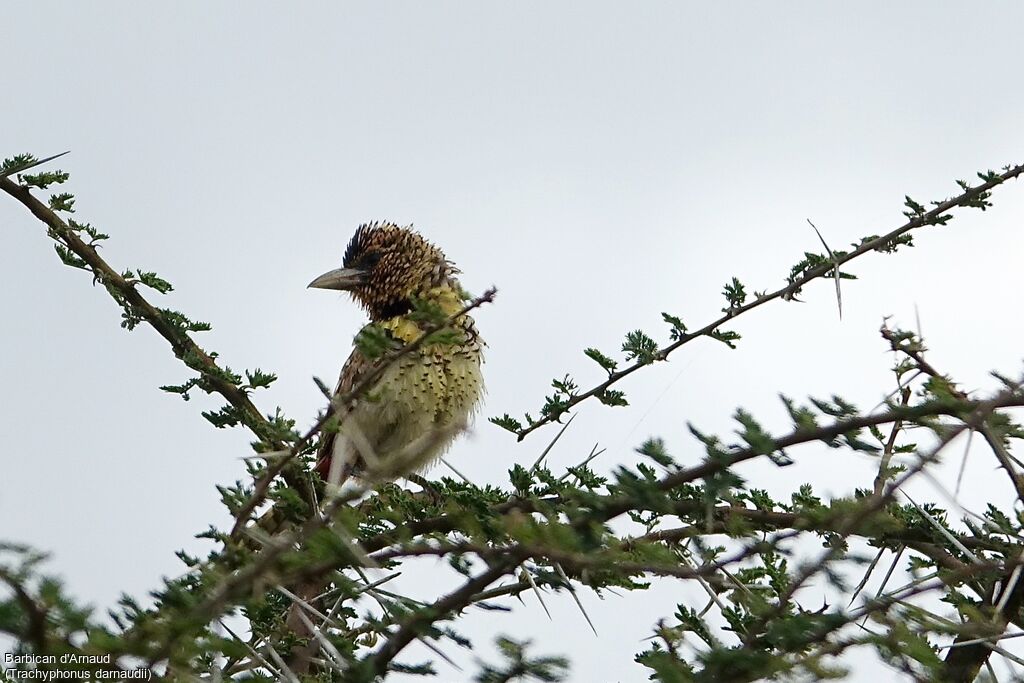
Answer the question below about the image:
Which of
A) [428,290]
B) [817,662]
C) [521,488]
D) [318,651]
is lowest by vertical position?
[817,662]

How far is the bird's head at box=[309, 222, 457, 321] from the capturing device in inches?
239

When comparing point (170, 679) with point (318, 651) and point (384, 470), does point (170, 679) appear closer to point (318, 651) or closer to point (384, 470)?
point (384, 470)

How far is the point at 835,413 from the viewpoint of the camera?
224 cm

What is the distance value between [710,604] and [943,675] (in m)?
0.72

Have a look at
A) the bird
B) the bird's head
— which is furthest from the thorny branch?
the bird's head

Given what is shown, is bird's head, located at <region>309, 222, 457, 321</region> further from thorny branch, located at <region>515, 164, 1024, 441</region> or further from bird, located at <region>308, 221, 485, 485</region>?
thorny branch, located at <region>515, 164, 1024, 441</region>

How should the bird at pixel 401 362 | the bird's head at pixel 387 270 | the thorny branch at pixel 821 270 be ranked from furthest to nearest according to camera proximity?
the bird's head at pixel 387 270 → the bird at pixel 401 362 → the thorny branch at pixel 821 270

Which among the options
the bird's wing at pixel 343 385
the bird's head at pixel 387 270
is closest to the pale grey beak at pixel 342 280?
the bird's head at pixel 387 270

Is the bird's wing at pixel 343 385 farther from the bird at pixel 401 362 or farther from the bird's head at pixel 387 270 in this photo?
the bird's head at pixel 387 270

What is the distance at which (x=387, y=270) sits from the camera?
618 cm

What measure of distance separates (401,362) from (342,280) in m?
1.03

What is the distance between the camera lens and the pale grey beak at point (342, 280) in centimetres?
623

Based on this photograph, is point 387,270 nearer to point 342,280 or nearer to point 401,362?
point 342,280

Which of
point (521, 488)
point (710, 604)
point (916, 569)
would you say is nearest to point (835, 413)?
point (710, 604)
